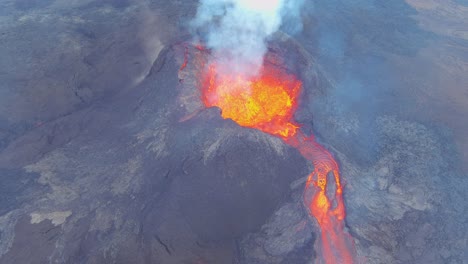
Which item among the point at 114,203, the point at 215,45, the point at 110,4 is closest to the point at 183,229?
the point at 114,203

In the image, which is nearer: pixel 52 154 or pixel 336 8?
pixel 52 154

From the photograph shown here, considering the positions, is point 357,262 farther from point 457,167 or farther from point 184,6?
point 184,6

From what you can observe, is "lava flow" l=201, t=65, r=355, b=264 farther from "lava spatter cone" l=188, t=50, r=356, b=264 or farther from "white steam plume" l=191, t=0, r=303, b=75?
"white steam plume" l=191, t=0, r=303, b=75

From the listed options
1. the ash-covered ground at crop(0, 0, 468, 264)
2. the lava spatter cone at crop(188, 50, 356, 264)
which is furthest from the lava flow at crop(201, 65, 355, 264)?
the ash-covered ground at crop(0, 0, 468, 264)

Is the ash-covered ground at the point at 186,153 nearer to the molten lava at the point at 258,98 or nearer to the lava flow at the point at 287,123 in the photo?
the lava flow at the point at 287,123

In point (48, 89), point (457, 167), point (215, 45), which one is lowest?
point (457, 167)

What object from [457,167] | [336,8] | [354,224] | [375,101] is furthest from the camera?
[336,8]
